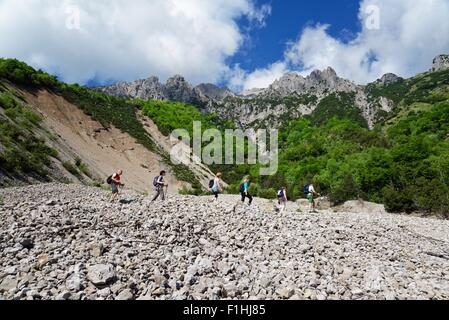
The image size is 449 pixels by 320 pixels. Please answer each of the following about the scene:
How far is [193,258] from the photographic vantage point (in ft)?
35.9

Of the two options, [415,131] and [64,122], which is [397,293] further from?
[415,131]

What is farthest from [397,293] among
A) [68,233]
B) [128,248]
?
[68,233]

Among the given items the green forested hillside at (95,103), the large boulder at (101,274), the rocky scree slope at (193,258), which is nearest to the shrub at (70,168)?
the green forested hillside at (95,103)

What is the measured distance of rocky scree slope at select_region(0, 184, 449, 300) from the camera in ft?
29.0

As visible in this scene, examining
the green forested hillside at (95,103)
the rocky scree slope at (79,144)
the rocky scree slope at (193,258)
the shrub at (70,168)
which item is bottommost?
the rocky scree slope at (193,258)

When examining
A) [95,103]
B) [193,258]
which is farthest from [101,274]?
[95,103]

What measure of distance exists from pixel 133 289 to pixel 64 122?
6530 cm

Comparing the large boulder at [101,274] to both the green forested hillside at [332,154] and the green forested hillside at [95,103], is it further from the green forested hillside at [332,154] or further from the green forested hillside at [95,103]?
the green forested hillside at [95,103]

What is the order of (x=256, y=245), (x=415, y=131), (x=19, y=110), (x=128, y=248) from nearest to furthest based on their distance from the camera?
(x=128, y=248) → (x=256, y=245) → (x=19, y=110) → (x=415, y=131)

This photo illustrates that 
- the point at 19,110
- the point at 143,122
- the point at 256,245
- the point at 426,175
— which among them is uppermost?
the point at 143,122

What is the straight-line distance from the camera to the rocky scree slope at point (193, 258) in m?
8.84

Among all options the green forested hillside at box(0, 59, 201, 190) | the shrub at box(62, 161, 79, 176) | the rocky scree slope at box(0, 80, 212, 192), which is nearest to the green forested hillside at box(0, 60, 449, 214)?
the green forested hillside at box(0, 59, 201, 190)

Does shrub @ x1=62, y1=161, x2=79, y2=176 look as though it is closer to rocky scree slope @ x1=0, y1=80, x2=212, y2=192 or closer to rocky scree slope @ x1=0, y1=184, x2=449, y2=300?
rocky scree slope @ x1=0, y1=80, x2=212, y2=192

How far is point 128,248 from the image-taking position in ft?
35.5
